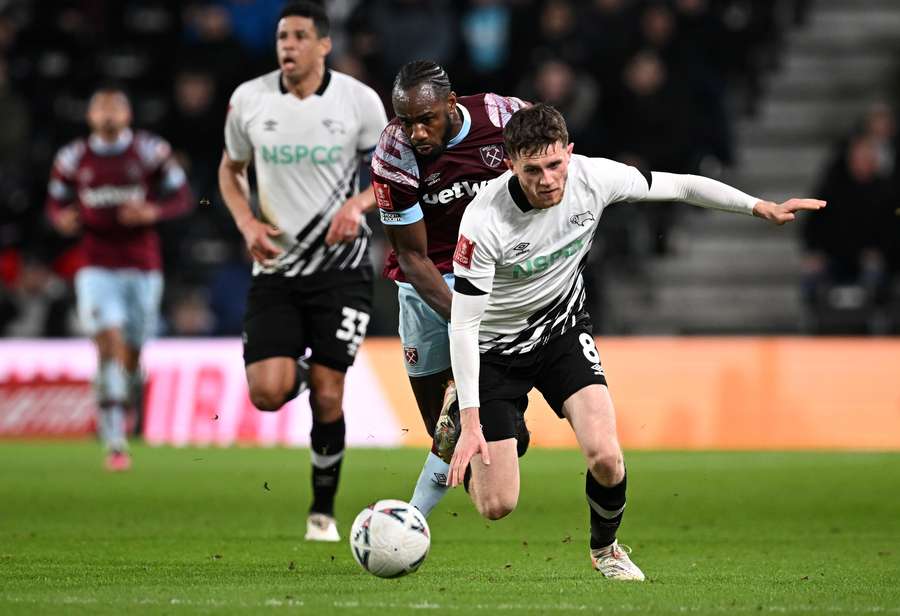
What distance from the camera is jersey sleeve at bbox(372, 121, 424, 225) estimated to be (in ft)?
25.9

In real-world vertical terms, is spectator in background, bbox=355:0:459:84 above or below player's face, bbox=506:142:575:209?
below

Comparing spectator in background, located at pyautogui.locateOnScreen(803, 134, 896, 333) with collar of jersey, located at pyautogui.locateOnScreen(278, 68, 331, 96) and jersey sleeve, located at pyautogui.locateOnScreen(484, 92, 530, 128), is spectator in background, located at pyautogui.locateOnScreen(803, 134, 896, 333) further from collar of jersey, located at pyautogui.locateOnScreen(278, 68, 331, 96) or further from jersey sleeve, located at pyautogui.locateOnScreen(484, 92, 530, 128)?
jersey sleeve, located at pyautogui.locateOnScreen(484, 92, 530, 128)

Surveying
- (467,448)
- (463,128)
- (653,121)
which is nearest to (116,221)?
(653,121)

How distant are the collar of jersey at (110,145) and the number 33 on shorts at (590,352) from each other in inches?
305

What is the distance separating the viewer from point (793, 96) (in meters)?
20.4

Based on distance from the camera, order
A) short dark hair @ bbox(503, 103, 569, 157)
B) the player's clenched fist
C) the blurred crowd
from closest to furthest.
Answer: short dark hair @ bbox(503, 103, 569, 157), the player's clenched fist, the blurred crowd

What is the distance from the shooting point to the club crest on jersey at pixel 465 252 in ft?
23.0

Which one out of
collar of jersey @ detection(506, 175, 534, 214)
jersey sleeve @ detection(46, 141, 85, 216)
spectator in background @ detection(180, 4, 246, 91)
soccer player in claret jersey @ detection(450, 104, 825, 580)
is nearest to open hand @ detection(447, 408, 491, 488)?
soccer player in claret jersey @ detection(450, 104, 825, 580)

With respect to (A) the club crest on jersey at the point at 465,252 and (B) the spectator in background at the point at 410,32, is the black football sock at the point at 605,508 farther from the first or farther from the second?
(B) the spectator in background at the point at 410,32

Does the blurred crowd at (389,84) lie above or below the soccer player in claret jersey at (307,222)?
below

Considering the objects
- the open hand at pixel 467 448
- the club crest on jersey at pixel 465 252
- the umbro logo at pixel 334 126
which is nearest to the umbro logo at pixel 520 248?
the club crest on jersey at pixel 465 252

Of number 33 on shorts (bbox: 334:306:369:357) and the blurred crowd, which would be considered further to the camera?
the blurred crowd

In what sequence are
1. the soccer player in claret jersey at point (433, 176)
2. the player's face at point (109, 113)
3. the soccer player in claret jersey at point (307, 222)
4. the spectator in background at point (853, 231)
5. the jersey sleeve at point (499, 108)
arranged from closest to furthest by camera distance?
1. the soccer player in claret jersey at point (433, 176)
2. the jersey sleeve at point (499, 108)
3. the soccer player in claret jersey at point (307, 222)
4. the player's face at point (109, 113)
5. the spectator in background at point (853, 231)

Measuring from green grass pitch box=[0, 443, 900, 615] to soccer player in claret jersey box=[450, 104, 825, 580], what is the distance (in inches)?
18.9
